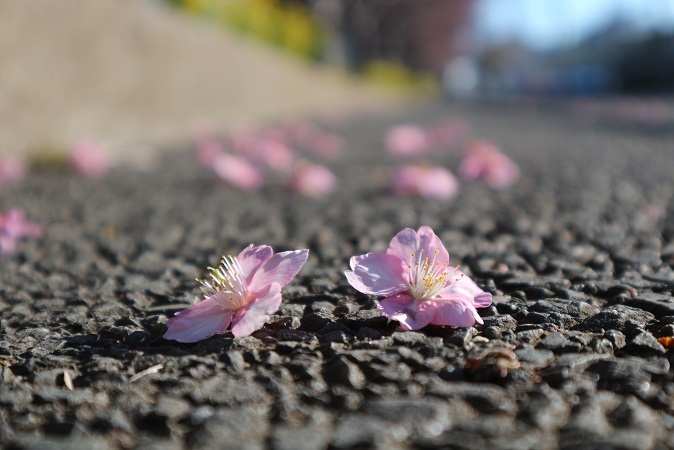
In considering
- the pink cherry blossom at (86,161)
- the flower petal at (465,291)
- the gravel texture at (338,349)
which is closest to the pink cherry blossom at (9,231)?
the gravel texture at (338,349)

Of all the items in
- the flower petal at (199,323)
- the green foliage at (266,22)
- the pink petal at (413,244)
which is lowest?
the flower petal at (199,323)

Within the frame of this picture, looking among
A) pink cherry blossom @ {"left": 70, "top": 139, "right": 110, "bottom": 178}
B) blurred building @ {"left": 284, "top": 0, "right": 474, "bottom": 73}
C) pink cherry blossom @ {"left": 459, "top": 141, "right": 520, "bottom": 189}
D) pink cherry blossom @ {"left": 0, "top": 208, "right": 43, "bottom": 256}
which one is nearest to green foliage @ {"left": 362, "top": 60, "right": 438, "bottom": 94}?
blurred building @ {"left": 284, "top": 0, "right": 474, "bottom": 73}

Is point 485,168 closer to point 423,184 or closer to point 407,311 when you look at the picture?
point 423,184

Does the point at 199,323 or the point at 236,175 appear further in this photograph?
the point at 236,175

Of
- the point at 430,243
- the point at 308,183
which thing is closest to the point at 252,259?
the point at 430,243

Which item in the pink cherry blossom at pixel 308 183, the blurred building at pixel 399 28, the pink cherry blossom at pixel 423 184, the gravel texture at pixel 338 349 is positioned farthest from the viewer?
the blurred building at pixel 399 28

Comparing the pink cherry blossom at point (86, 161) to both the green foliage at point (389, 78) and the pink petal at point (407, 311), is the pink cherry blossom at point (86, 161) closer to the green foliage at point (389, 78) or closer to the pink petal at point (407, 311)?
the pink petal at point (407, 311)

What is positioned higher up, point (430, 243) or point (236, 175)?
point (430, 243)
